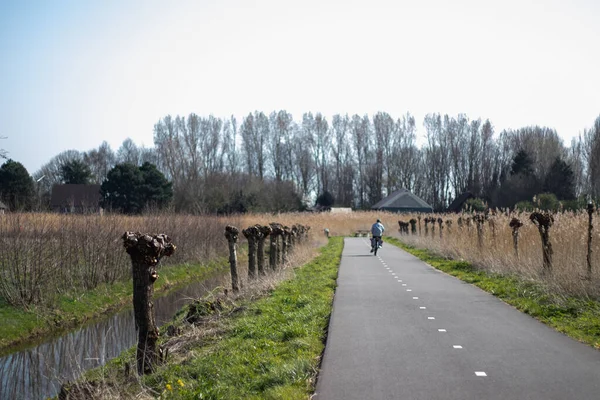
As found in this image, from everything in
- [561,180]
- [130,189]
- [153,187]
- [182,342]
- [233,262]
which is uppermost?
[153,187]

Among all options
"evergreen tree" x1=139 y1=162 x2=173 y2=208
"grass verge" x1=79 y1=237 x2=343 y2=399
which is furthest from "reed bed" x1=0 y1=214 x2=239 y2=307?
"evergreen tree" x1=139 y1=162 x2=173 y2=208

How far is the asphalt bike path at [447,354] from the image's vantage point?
6.53 metres

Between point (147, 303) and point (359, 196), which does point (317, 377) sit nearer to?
point (147, 303)

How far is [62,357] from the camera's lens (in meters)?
12.5

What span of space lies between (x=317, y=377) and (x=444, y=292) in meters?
8.33

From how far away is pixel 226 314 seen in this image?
503 inches

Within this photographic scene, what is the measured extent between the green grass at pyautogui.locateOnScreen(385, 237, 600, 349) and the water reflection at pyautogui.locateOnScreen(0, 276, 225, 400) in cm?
764

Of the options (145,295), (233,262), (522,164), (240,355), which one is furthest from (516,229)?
(522,164)

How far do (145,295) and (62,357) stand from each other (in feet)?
17.2

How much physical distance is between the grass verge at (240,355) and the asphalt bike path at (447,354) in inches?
14.0

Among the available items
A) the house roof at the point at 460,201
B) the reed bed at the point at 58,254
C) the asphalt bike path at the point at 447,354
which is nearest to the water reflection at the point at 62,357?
the reed bed at the point at 58,254

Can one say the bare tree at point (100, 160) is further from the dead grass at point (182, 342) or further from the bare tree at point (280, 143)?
the dead grass at point (182, 342)

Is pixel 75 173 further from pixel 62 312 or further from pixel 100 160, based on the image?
pixel 62 312

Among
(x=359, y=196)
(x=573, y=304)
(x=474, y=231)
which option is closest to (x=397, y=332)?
(x=573, y=304)
